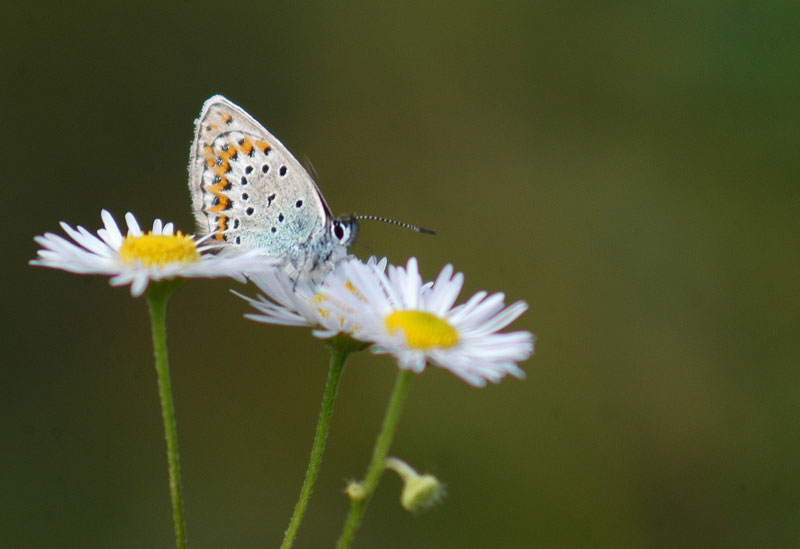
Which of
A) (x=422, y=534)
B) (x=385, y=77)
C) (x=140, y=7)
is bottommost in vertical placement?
(x=422, y=534)

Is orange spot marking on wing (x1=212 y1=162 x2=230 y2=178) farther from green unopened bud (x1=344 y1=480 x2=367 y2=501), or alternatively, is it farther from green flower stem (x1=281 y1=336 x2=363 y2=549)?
green unopened bud (x1=344 y1=480 x2=367 y2=501)

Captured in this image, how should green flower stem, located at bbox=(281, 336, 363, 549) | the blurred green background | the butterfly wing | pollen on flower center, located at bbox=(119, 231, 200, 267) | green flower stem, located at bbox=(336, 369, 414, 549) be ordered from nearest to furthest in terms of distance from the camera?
green flower stem, located at bbox=(336, 369, 414, 549) → green flower stem, located at bbox=(281, 336, 363, 549) → pollen on flower center, located at bbox=(119, 231, 200, 267) → the butterfly wing → the blurred green background

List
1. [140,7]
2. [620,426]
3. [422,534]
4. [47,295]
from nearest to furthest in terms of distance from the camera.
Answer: [422,534] < [620,426] < [47,295] < [140,7]

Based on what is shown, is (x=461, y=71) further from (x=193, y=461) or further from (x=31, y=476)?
(x=31, y=476)

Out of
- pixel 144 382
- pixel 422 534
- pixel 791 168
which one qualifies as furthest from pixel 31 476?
pixel 791 168

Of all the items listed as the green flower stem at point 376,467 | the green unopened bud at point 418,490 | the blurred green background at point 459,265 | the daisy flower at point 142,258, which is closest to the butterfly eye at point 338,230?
the daisy flower at point 142,258

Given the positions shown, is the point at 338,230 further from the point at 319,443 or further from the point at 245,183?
the point at 319,443

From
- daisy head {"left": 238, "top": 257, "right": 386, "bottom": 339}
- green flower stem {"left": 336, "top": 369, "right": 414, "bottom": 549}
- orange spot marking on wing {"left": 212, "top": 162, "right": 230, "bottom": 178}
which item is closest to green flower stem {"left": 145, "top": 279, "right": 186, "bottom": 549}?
daisy head {"left": 238, "top": 257, "right": 386, "bottom": 339}
